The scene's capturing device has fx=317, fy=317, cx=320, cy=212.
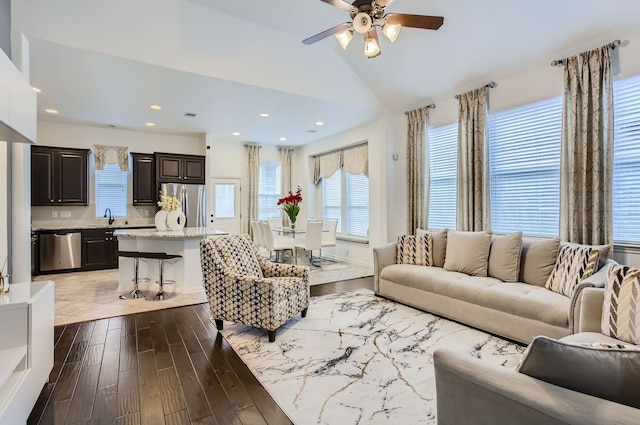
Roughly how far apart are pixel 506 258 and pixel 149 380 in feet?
11.9

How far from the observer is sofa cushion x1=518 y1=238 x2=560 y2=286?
10.8 feet

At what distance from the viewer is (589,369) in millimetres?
1025

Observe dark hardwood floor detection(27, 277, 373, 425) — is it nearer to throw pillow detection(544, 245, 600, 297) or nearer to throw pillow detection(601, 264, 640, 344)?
throw pillow detection(601, 264, 640, 344)

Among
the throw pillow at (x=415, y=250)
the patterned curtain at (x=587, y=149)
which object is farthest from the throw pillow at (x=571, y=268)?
the throw pillow at (x=415, y=250)

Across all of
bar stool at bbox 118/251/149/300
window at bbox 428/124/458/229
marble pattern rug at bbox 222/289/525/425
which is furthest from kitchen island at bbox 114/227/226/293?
window at bbox 428/124/458/229

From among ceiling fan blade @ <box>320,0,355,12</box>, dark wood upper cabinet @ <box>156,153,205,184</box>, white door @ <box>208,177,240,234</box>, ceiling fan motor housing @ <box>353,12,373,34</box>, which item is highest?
ceiling fan blade @ <box>320,0,355,12</box>

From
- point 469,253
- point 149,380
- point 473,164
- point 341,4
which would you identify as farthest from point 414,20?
point 149,380

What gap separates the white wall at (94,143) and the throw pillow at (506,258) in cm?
638

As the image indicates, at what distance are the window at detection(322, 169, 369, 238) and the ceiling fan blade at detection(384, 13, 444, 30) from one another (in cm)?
415

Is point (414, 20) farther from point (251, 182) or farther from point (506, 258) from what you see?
point (251, 182)

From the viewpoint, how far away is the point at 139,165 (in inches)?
268

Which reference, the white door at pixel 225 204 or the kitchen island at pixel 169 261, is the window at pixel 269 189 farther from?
the kitchen island at pixel 169 261

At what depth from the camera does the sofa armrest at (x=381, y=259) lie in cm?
439

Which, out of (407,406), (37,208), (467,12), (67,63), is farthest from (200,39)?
(37,208)
